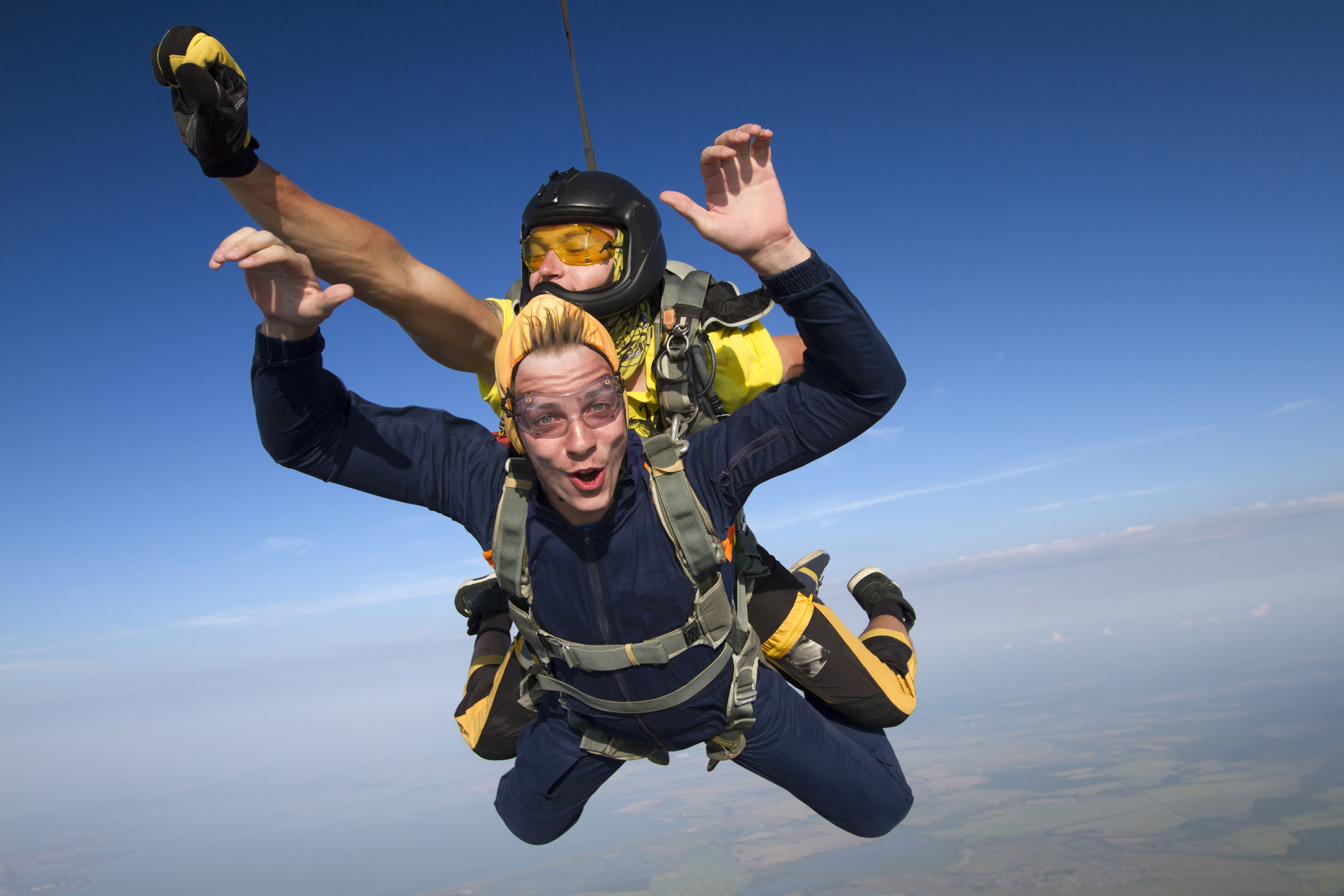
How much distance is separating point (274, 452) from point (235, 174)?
2.40 feet

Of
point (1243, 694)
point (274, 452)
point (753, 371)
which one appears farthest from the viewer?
point (1243, 694)

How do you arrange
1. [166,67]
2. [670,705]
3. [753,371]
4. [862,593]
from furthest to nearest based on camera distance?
[862,593], [753,371], [670,705], [166,67]

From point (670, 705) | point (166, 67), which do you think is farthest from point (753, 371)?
point (166, 67)

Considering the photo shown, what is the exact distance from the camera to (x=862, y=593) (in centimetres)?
375

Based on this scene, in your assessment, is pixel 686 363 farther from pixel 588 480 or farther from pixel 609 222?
pixel 609 222

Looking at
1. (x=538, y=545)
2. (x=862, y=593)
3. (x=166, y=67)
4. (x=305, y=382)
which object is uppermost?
(x=166, y=67)

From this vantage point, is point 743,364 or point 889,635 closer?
point 743,364

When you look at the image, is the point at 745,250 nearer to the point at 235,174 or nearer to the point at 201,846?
the point at 235,174

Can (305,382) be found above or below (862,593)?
above

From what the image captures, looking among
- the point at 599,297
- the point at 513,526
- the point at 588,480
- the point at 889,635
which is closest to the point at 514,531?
the point at 513,526

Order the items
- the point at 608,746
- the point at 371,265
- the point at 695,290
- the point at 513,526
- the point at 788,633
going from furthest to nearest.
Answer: the point at 788,633
the point at 608,746
the point at 695,290
the point at 513,526
the point at 371,265

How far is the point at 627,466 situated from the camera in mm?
2115

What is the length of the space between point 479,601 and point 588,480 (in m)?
1.60

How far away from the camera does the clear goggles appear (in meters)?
1.97
